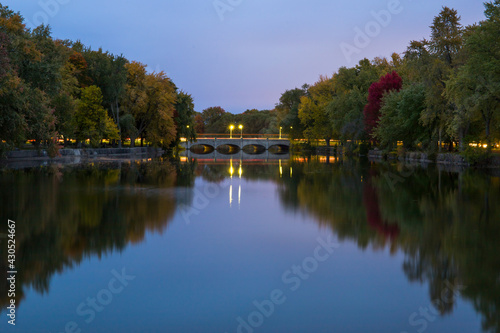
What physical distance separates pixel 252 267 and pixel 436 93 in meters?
40.9

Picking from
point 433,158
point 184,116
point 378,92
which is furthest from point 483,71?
point 184,116

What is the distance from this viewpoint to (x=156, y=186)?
22.1m

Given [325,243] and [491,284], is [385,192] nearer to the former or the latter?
[325,243]

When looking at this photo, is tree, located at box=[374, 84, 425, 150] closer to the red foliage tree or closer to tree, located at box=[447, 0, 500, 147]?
the red foliage tree

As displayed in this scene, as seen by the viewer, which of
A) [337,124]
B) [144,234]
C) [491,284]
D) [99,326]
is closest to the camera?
[99,326]

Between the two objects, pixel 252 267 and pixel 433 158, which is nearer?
pixel 252 267

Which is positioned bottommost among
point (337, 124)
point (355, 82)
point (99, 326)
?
point (99, 326)

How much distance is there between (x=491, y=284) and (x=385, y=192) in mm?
13054

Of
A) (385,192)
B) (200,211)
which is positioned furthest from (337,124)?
(200,211)

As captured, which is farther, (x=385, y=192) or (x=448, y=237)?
(x=385, y=192)

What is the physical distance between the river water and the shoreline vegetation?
15782mm

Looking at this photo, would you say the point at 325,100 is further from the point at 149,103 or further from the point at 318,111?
the point at 149,103

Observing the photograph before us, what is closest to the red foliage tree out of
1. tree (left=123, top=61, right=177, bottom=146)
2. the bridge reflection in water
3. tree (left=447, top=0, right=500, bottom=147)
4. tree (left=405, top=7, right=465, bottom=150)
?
the bridge reflection in water

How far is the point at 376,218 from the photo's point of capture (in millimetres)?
13164
